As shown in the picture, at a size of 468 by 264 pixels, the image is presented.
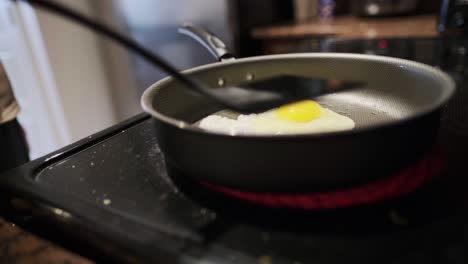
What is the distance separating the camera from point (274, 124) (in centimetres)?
58

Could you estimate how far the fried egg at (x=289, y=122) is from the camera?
0.57m

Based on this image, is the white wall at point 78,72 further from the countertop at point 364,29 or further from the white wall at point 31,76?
the countertop at point 364,29

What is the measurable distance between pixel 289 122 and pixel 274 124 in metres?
0.02

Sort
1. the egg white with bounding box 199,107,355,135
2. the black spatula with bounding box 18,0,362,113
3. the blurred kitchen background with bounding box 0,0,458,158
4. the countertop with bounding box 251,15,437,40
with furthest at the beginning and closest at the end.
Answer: the blurred kitchen background with bounding box 0,0,458,158, the countertop with bounding box 251,15,437,40, the egg white with bounding box 199,107,355,135, the black spatula with bounding box 18,0,362,113

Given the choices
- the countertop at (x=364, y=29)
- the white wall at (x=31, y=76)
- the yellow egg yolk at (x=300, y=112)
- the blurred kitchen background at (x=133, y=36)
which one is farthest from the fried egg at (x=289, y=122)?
the white wall at (x=31, y=76)

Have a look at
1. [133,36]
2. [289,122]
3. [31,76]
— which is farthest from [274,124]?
[31,76]

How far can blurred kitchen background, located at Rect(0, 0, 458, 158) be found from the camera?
157cm

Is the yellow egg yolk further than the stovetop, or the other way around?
the yellow egg yolk

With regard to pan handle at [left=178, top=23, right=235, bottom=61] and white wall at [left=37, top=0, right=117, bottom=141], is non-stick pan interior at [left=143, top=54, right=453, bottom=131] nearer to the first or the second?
pan handle at [left=178, top=23, right=235, bottom=61]

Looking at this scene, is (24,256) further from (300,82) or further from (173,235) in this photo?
(300,82)

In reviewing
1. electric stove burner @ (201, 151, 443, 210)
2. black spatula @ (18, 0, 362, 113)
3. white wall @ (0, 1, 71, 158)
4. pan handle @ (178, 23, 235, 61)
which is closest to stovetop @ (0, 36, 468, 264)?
electric stove burner @ (201, 151, 443, 210)

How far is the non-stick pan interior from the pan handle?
49 millimetres

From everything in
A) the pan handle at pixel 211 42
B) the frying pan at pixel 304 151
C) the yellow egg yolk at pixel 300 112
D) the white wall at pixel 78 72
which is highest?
the pan handle at pixel 211 42

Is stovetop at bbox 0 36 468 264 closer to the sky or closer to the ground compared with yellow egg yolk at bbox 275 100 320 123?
closer to the ground
